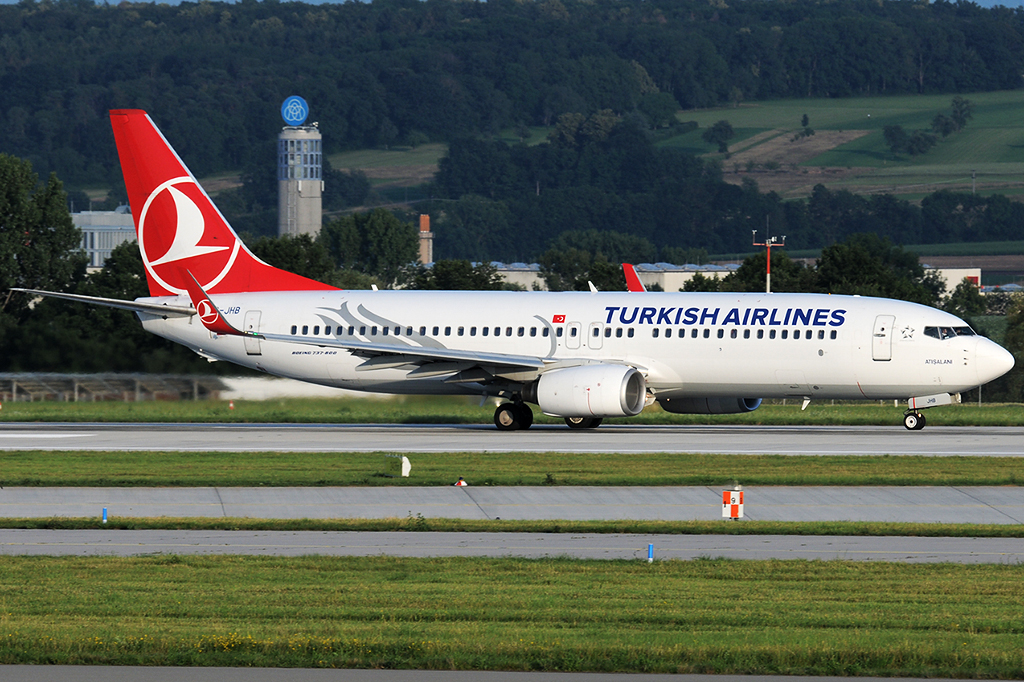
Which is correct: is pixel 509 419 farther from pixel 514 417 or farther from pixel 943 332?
pixel 943 332

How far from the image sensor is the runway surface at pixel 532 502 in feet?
80.5

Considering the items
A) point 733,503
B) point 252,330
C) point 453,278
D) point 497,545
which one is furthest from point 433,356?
point 453,278

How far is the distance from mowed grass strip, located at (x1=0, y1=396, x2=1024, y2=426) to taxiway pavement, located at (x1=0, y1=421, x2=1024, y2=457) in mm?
794

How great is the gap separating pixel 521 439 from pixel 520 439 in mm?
28

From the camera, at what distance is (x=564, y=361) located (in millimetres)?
43344

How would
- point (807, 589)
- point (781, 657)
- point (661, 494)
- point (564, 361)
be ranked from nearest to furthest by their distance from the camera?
1. point (781, 657)
2. point (807, 589)
3. point (661, 494)
4. point (564, 361)

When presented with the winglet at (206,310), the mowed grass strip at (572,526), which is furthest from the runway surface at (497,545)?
the winglet at (206,310)

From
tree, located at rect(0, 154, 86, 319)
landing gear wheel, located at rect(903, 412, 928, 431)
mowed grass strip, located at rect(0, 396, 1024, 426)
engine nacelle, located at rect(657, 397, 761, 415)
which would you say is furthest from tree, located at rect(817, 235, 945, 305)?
engine nacelle, located at rect(657, 397, 761, 415)

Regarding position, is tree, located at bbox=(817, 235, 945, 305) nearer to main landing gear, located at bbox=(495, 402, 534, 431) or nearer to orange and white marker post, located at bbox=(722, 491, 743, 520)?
main landing gear, located at bbox=(495, 402, 534, 431)

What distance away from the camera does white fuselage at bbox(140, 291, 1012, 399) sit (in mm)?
41281

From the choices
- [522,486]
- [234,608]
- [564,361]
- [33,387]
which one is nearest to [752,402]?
[564,361]

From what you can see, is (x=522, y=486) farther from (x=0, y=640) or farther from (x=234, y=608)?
(x=0, y=640)

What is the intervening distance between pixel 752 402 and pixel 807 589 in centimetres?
2779

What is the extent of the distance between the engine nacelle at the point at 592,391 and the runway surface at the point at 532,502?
12568 mm
